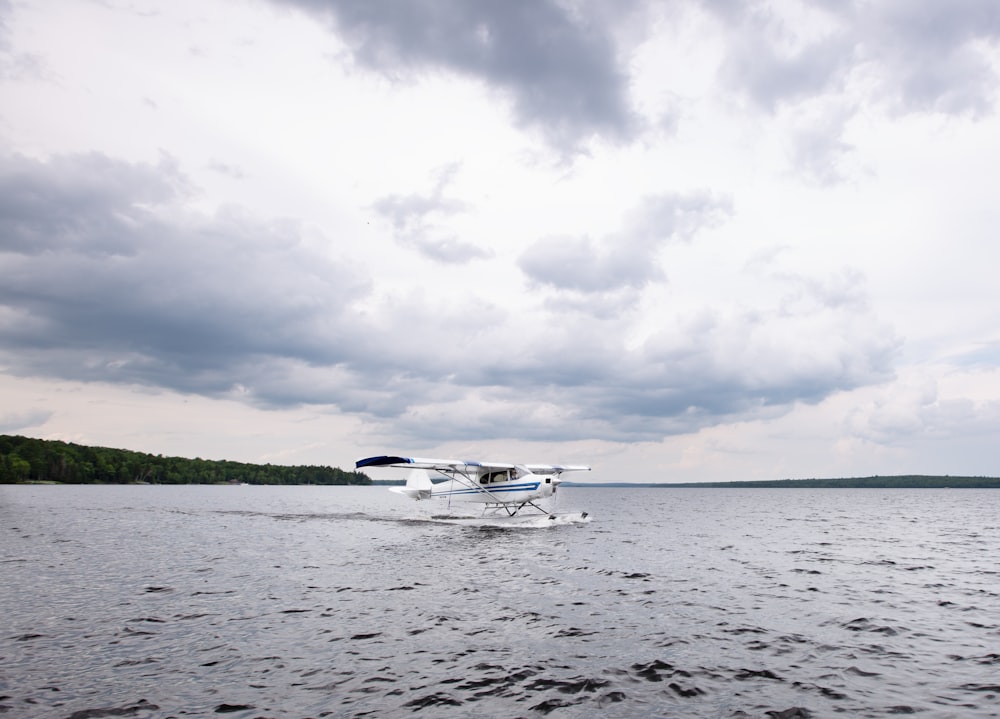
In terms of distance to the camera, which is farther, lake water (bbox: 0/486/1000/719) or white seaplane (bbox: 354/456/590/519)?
white seaplane (bbox: 354/456/590/519)

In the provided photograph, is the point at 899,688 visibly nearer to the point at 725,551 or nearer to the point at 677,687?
the point at 677,687

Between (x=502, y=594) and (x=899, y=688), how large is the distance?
9835mm

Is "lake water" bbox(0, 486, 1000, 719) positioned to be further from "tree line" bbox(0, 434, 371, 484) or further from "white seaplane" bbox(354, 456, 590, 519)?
"tree line" bbox(0, 434, 371, 484)

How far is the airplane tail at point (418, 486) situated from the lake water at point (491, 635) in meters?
23.4

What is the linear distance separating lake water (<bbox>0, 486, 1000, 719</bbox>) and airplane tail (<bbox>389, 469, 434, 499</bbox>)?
23.4 metres

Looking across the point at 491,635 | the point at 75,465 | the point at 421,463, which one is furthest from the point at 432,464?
the point at 75,465

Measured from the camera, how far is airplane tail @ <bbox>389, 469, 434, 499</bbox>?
48969mm

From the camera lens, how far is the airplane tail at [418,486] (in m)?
49.0

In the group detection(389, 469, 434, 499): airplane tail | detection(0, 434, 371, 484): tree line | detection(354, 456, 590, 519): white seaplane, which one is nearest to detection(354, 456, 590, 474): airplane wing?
detection(354, 456, 590, 519): white seaplane

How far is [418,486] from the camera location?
1976 inches

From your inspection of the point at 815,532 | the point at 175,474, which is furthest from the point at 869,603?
the point at 175,474

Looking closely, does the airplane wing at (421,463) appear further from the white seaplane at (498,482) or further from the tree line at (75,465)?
the tree line at (75,465)

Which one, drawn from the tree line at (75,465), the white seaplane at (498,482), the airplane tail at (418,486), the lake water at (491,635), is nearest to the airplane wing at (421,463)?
the white seaplane at (498,482)

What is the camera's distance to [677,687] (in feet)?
30.3
